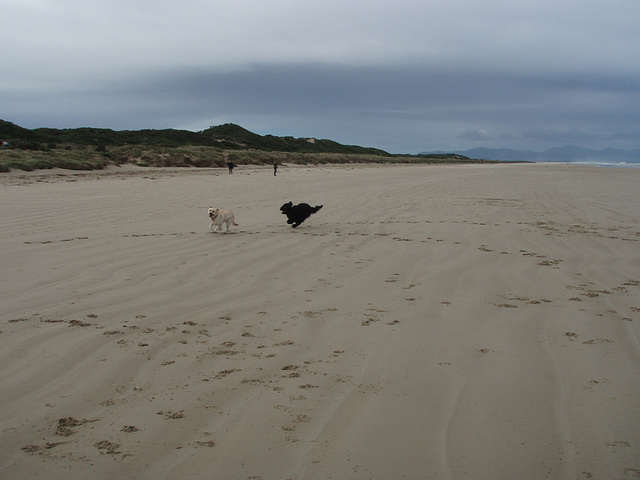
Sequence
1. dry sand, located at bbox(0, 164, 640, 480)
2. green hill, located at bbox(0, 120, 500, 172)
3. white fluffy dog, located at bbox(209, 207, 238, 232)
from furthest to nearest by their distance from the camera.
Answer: green hill, located at bbox(0, 120, 500, 172), white fluffy dog, located at bbox(209, 207, 238, 232), dry sand, located at bbox(0, 164, 640, 480)

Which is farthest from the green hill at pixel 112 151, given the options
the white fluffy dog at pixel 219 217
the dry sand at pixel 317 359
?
the dry sand at pixel 317 359

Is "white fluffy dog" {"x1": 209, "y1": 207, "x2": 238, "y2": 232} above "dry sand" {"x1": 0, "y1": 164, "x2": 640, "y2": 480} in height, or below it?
above

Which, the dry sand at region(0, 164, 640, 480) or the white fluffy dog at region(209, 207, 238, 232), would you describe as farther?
the white fluffy dog at region(209, 207, 238, 232)

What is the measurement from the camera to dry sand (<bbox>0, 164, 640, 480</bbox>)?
2521 mm

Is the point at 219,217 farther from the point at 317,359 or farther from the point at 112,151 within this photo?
the point at 112,151

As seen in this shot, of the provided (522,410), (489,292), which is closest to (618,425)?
(522,410)

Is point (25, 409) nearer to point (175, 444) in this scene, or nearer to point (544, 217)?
point (175, 444)

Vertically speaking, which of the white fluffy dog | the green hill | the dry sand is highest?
the green hill

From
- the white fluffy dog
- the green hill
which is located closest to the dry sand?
the white fluffy dog

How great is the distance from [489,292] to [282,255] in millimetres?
2950

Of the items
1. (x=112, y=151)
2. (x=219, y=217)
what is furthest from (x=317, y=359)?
(x=112, y=151)

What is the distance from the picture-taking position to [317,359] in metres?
3.65

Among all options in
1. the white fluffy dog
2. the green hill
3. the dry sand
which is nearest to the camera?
the dry sand

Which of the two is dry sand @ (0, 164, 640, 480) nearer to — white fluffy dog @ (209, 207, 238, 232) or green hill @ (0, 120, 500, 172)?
white fluffy dog @ (209, 207, 238, 232)
